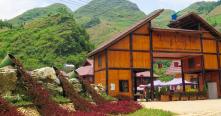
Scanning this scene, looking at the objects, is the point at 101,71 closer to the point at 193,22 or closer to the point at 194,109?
the point at 193,22

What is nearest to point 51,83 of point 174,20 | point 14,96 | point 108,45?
point 14,96

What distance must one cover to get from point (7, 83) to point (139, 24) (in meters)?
20.9

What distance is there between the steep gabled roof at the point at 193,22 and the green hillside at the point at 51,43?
3643 centimetres

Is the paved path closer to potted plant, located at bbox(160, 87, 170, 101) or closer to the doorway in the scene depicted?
potted plant, located at bbox(160, 87, 170, 101)

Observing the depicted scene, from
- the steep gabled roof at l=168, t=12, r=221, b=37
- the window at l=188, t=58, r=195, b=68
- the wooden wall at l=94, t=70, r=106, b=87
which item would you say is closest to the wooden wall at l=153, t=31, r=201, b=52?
the steep gabled roof at l=168, t=12, r=221, b=37

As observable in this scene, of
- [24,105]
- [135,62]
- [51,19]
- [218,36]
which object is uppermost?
[51,19]

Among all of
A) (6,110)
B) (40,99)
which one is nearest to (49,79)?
(40,99)

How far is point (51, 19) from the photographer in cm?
9906

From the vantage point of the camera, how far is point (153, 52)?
37719mm

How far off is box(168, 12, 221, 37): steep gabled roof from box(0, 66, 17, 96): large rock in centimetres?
2674

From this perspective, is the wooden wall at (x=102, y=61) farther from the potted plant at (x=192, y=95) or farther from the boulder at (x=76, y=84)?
the boulder at (x=76, y=84)

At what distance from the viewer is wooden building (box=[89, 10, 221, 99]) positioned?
35.4 meters

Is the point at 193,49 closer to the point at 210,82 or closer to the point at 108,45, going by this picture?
the point at 210,82

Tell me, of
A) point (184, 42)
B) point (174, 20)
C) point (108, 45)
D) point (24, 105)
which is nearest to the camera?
point (24, 105)
